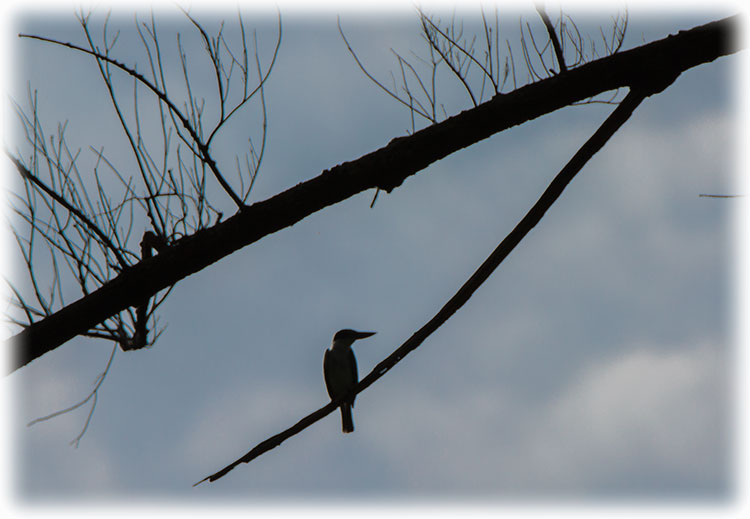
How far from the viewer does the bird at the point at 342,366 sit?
9.23 m

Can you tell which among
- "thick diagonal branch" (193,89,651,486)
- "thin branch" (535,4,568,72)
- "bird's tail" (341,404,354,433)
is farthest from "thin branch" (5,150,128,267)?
"bird's tail" (341,404,354,433)

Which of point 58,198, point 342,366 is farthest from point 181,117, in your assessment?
point 342,366

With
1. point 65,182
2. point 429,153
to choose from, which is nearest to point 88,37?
point 65,182

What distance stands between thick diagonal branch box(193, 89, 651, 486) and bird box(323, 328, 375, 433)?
6.86 m

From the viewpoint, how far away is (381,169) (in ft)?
8.55

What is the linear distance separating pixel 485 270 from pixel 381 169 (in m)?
0.60

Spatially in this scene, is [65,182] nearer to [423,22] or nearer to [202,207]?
[202,207]

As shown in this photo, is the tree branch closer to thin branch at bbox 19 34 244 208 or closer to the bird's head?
thin branch at bbox 19 34 244 208

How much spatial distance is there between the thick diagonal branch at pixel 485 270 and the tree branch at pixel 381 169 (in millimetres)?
212

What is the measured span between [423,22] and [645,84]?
1.38m

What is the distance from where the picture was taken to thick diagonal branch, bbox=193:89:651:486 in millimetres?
2211

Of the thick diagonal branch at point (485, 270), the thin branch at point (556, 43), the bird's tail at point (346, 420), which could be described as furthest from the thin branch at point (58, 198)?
the bird's tail at point (346, 420)

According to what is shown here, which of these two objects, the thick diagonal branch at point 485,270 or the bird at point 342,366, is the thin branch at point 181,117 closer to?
the thick diagonal branch at point 485,270

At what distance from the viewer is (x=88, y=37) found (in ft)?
9.70
